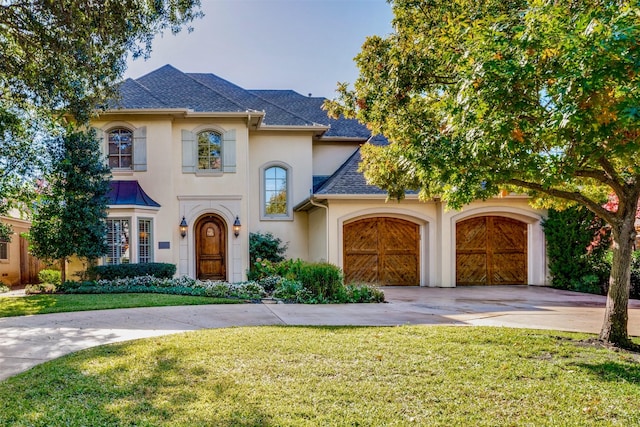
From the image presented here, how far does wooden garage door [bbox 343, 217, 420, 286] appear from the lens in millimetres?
14703

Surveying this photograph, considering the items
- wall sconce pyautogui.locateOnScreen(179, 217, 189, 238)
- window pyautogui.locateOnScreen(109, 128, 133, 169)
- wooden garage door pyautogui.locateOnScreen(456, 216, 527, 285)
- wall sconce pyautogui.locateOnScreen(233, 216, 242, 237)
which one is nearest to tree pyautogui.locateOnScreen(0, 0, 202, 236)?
window pyautogui.locateOnScreen(109, 128, 133, 169)

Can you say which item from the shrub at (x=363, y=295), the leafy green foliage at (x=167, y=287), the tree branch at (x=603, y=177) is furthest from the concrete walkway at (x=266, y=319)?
the tree branch at (x=603, y=177)

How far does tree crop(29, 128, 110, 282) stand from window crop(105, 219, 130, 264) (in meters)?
1.01

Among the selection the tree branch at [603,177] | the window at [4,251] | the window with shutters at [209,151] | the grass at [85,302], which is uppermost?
the window with shutters at [209,151]

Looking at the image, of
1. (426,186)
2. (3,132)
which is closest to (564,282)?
(426,186)

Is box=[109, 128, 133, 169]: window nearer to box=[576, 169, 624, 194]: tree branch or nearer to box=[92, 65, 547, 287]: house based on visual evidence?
box=[92, 65, 547, 287]: house

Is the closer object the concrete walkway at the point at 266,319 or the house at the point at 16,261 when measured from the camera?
the concrete walkway at the point at 266,319

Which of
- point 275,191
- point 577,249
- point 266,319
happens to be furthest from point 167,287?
point 577,249

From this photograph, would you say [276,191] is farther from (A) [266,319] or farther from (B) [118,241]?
(A) [266,319]

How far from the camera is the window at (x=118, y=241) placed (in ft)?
45.8

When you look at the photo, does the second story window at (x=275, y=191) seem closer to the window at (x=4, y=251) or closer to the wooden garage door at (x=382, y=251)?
the wooden garage door at (x=382, y=251)

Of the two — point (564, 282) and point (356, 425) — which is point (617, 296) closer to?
point (356, 425)

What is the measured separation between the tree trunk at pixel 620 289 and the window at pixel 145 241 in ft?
42.1

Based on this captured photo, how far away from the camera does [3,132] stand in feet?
35.0
